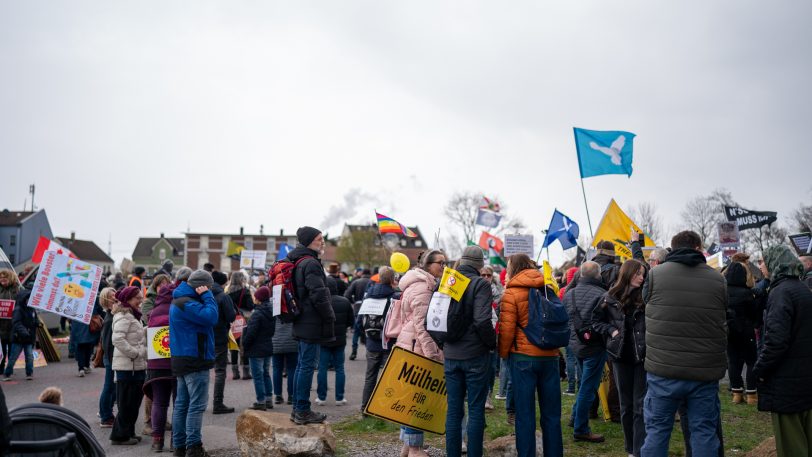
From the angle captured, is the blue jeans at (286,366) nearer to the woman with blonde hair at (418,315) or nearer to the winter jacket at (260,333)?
the winter jacket at (260,333)

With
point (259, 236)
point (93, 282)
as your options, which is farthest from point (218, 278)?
point (259, 236)

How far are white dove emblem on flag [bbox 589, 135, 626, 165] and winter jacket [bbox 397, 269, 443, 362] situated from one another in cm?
676

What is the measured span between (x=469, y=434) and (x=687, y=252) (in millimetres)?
2670

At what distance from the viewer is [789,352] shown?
5043 millimetres

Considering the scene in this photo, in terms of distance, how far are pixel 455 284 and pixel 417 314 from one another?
888 mm

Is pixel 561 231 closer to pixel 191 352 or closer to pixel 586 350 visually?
pixel 586 350

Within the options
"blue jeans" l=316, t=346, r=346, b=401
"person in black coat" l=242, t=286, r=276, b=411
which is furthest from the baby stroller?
"blue jeans" l=316, t=346, r=346, b=401

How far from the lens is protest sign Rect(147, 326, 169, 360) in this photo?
7.11 metres

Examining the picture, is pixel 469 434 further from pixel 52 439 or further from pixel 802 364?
pixel 52 439

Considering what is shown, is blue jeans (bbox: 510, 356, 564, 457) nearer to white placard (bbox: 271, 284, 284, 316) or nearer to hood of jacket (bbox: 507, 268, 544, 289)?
hood of jacket (bbox: 507, 268, 544, 289)

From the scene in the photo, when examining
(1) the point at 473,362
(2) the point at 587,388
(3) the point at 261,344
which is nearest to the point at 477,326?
(1) the point at 473,362

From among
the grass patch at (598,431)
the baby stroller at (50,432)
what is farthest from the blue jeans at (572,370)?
the baby stroller at (50,432)

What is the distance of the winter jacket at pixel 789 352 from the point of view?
5.00 metres

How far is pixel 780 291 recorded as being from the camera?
5.15 m
